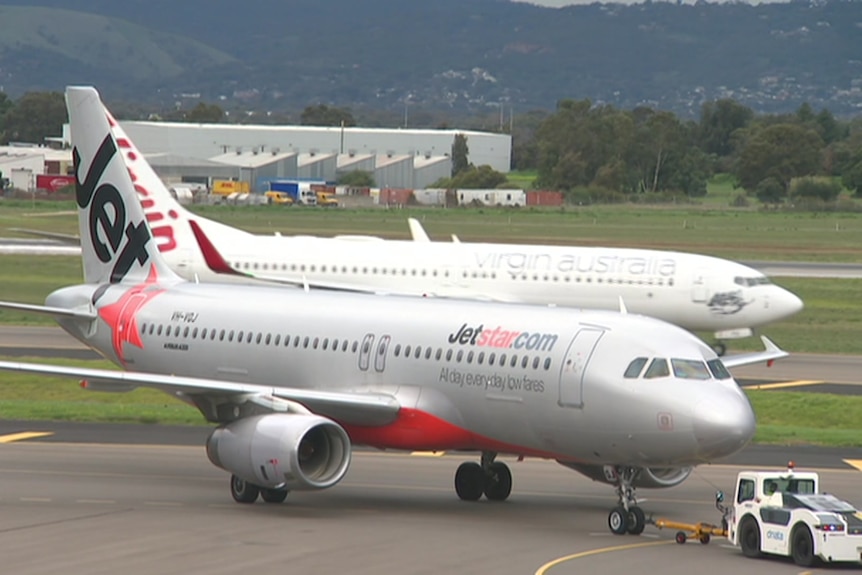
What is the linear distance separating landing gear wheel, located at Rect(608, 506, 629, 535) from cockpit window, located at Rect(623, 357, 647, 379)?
2.20m

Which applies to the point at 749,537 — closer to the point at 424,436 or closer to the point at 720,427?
the point at 720,427

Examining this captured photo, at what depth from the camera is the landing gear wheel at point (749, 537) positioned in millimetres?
26500

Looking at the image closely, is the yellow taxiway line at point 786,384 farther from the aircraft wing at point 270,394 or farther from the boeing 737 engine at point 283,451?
the boeing 737 engine at point 283,451

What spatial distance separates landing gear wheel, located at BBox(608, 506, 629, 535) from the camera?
93.4 feet

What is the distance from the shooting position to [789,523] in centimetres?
2600

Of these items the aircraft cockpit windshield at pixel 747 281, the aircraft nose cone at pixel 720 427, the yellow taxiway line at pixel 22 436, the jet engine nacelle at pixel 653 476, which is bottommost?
the yellow taxiway line at pixel 22 436

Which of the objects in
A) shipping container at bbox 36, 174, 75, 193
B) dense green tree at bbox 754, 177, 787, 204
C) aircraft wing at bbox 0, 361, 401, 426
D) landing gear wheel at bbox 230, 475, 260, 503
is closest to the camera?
aircraft wing at bbox 0, 361, 401, 426

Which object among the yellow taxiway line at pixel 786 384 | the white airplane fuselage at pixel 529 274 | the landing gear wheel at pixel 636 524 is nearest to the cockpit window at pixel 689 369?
the landing gear wheel at pixel 636 524

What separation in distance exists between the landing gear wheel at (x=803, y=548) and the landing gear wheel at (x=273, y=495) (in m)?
→ 9.74

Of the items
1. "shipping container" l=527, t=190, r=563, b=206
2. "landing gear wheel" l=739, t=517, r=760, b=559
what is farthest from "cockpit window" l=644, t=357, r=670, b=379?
"shipping container" l=527, t=190, r=563, b=206

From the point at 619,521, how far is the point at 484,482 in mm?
4399

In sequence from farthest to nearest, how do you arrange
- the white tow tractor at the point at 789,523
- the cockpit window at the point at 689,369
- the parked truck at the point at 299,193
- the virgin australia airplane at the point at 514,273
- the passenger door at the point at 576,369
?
1. the parked truck at the point at 299,193
2. the virgin australia airplane at the point at 514,273
3. the passenger door at the point at 576,369
4. the cockpit window at the point at 689,369
5. the white tow tractor at the point at 789,523

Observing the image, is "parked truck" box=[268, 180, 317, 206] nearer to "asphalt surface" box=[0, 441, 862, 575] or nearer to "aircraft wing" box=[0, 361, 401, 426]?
"asphalt surface" box=[0, 441, 862, 575]

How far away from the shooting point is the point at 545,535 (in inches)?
1114
